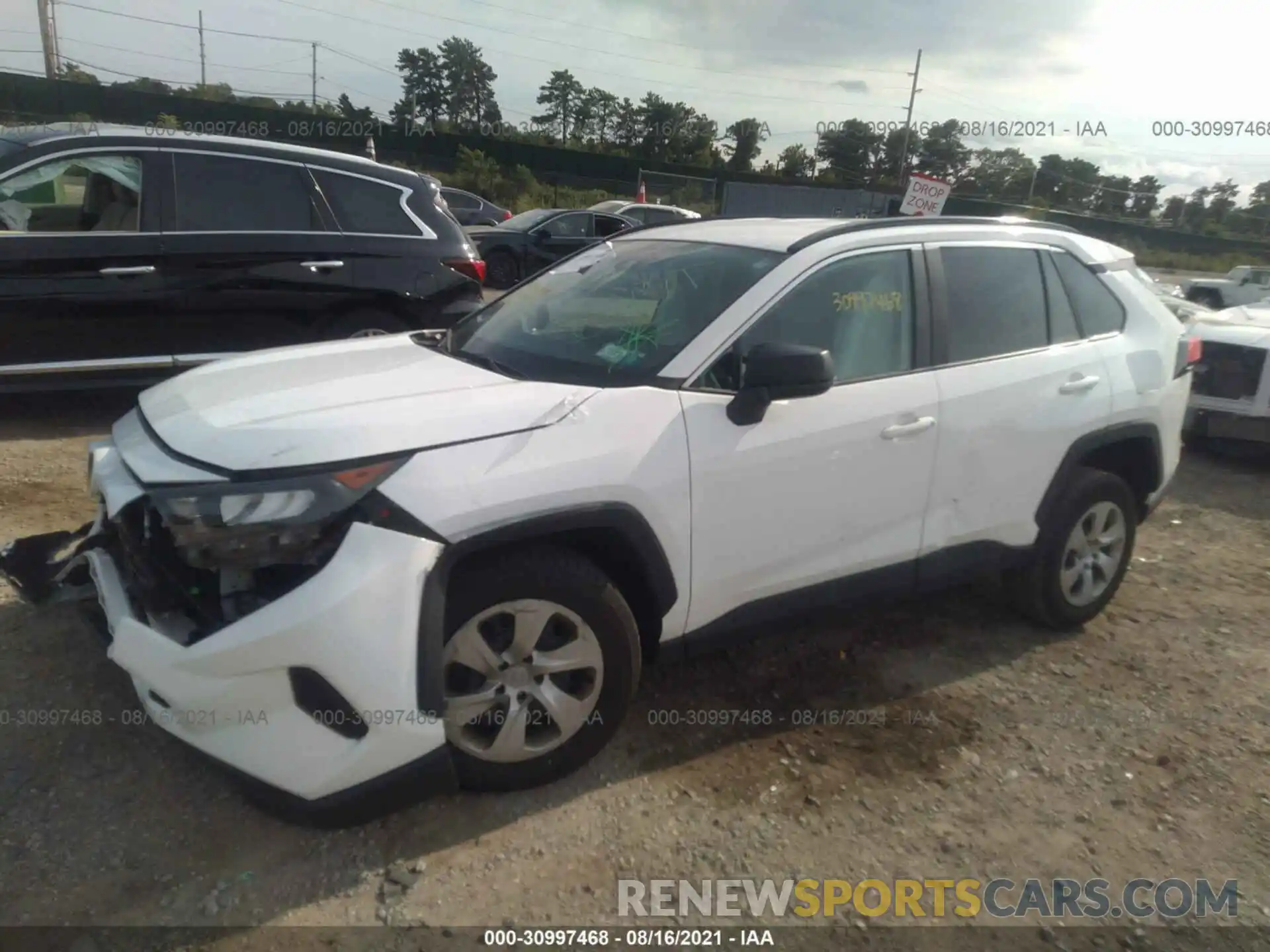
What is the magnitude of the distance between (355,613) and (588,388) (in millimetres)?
1015

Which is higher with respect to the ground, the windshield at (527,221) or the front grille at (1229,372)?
the windshield at (527,221)

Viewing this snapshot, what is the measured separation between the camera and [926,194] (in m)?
9.89

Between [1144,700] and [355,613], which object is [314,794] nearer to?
[355,613]

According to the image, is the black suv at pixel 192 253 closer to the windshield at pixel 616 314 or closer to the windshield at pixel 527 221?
the windshield at pixel 616 314

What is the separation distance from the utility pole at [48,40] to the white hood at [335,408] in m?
34.5

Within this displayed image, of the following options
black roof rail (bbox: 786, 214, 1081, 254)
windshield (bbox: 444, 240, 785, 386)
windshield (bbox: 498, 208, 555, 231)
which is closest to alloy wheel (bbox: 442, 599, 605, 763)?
windshield (bbox: 444, 240, 785, 386)

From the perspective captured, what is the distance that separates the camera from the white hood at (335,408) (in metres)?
2.48

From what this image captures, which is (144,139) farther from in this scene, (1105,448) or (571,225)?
(571,225)

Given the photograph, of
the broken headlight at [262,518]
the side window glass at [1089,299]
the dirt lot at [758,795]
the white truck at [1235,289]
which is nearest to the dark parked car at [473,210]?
Result: the white truck at [1235,289]

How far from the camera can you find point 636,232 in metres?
4.01

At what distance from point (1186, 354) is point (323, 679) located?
422 cm

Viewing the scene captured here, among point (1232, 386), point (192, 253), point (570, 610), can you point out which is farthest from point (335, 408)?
point (1232, 386)

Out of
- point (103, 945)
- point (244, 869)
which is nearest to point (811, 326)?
point (244, 869)

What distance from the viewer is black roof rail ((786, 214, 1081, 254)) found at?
336 cm
